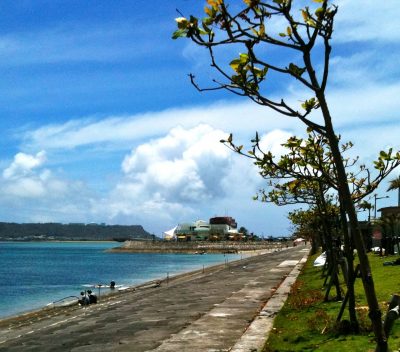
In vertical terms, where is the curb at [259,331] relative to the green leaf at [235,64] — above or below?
below

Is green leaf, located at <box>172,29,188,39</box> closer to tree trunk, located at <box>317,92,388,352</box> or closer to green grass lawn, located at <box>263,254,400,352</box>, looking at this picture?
tree trunk, located at <box>317,92,388,352</box>

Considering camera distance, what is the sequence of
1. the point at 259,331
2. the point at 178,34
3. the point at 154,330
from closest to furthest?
the point at 178,34, the point at 259,331, the point at 154,330

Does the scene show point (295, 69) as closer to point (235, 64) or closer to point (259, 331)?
point (235, 64)

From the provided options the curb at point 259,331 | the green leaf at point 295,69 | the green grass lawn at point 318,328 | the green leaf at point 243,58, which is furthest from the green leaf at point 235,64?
the curb at point 259,331

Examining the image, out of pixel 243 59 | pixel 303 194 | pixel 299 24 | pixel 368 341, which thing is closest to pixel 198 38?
pixel 243 59

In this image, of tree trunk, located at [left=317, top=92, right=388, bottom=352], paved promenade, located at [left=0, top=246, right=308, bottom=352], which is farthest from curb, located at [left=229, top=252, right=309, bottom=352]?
tree trunk, located at [left=317, top=92, right=388, bottom=352]

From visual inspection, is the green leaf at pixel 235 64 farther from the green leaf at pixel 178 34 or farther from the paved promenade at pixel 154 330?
the paved promenade at pixel 154 330

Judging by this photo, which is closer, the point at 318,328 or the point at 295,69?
the point at 295,69

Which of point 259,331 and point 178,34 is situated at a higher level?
point 178,34

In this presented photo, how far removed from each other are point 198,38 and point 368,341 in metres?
8.48

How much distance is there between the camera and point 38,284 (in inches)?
2827

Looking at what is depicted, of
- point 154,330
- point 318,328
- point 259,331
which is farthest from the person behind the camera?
point 154,330

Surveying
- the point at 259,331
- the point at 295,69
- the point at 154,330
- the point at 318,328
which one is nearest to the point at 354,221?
the point at 295,69

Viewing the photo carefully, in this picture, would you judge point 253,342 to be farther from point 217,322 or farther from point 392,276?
point 392,276
